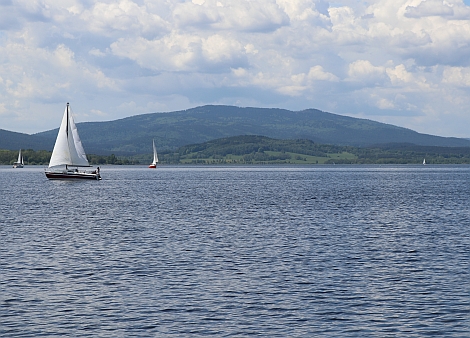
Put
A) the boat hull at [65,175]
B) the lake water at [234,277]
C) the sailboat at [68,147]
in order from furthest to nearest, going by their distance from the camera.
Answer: the boat hull at [65,175] < the sailboat at [68,147] < the lake water at [234,277]

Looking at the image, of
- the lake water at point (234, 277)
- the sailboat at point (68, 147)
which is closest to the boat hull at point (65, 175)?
the sailboat at point (68, 147)

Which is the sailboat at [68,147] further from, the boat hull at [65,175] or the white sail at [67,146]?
the boat hull at [65,175]

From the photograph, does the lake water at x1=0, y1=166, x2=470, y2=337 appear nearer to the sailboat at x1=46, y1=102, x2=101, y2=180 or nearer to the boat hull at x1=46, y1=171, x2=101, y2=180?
the sailboat at x1=46, y1=102, x2=101, y2=180

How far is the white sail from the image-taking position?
468 feet

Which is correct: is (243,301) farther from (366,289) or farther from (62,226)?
(62,226)

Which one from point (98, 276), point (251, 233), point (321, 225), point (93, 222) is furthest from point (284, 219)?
point (98, 276)

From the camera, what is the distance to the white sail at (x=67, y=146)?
142m

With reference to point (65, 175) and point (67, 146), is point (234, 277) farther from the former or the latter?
point (65, 175)

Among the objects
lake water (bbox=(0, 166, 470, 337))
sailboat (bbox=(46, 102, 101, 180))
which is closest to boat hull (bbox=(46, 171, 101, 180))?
sailboat (bbox=(46, 102, 101, 180))

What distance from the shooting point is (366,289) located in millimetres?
33000

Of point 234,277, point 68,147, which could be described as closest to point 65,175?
point 68,147

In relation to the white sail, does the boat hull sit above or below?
below

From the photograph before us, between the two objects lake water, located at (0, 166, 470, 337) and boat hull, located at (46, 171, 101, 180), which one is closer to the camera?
lake water, located at (0, 166, 470, 337)

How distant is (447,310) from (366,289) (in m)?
4.89
